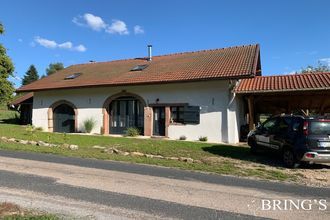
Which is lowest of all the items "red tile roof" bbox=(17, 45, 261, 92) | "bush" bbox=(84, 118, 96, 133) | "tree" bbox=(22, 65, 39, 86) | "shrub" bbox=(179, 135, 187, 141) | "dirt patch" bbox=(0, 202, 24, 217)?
"dirt patch" bbox=(0, 202, 24, 217)

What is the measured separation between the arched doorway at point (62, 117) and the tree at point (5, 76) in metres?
7.25

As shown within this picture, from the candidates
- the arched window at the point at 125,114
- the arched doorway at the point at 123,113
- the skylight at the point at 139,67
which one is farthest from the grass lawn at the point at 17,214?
the skylight at the point at 139,67

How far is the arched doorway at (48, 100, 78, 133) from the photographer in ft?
84.7

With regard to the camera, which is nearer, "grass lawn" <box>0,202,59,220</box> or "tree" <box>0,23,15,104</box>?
"grass lawn" <box>0,202,59,220</box>

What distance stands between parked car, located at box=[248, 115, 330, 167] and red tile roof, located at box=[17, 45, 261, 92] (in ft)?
21.2

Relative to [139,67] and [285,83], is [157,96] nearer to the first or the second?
[139,67]

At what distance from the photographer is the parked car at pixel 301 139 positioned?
36.1 ft

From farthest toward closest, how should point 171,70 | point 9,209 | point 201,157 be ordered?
point 171,70 → point 201,157 → point 9,209

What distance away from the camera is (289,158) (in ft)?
38.3

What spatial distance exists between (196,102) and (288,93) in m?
4.82

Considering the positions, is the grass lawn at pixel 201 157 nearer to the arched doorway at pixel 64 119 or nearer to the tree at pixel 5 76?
the arched doorway at pixel 64 119

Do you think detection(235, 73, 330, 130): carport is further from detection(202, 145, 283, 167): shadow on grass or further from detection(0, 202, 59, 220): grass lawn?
detection(0, 202, 59, 220): grass lawn

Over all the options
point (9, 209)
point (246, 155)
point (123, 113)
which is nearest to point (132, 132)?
point (123, 113)

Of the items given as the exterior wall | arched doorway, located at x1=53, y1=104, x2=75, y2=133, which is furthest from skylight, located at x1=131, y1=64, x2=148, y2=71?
arched doorway, located at x1=53, y1=104, x2=75, y2=133
